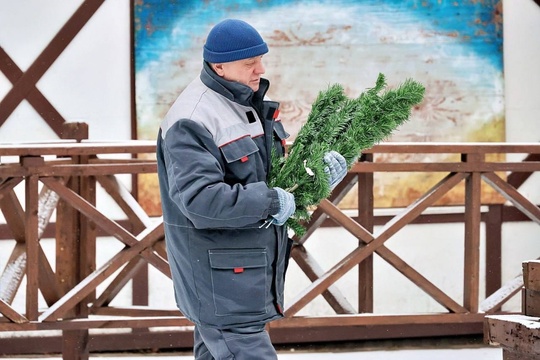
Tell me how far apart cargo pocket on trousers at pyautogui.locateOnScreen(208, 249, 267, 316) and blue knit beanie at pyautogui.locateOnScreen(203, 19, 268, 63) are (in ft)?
2.01

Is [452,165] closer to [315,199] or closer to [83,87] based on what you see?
[315,199]

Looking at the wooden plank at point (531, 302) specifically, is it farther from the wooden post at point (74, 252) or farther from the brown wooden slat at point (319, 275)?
the wooden post at point (74, 252)

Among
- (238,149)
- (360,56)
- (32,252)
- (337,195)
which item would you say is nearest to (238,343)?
(238,149)

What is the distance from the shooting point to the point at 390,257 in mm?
5223

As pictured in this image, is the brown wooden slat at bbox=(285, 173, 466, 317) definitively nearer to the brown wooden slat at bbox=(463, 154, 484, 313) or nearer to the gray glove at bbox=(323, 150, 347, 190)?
the brown wooden slat at bbox=(463, 154, 484, 313)

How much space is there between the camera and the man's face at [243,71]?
3170mm

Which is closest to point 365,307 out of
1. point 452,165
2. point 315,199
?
point 452,165

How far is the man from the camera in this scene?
2.99 meters

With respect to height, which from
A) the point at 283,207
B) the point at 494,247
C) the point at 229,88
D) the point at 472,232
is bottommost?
the point at 494,247

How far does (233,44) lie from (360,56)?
142 inches

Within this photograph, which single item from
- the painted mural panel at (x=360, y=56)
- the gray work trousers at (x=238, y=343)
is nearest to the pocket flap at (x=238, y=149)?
the gray work trousers at (x=238, y=343)

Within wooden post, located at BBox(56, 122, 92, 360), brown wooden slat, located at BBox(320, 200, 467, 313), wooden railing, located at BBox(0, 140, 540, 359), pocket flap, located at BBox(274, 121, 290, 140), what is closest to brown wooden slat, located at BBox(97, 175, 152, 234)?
wooden railing, located at BBox(0, 140, 540, 359)

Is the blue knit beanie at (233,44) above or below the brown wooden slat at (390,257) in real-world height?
above

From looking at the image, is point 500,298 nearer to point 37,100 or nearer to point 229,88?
point 229,88
